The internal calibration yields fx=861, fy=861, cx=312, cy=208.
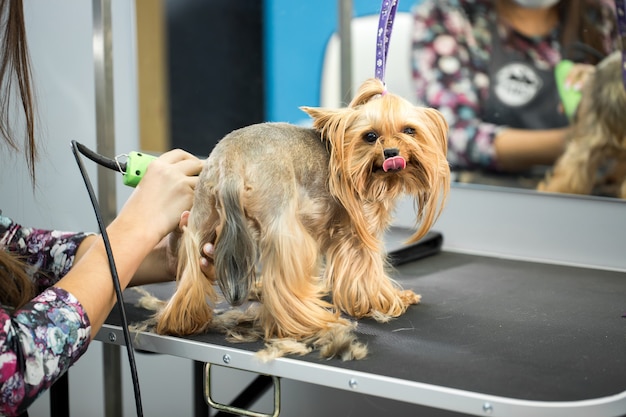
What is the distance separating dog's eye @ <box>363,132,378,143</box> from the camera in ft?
3.33

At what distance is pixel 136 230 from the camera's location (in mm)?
1044

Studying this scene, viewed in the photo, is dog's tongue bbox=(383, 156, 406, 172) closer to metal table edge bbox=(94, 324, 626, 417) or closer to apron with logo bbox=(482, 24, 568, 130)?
metal table edge bbox=(94, 324, 626, 417)

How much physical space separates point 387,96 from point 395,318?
325 mm

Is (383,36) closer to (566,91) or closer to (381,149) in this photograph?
(381,149)

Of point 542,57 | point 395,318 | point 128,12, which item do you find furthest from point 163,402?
point 542,57

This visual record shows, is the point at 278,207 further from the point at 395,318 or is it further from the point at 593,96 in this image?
the point at 593,96

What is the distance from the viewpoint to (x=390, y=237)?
5.42 feet

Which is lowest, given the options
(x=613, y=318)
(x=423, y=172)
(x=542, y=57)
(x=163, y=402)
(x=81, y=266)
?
(x=163, y=402)

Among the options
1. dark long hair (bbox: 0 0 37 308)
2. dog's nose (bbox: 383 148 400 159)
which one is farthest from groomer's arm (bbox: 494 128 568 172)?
dark long hair (bbox: 0 0 37 308)

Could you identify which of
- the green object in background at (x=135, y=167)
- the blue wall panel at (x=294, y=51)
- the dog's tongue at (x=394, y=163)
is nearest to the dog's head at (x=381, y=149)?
the dog's tongue at (x=394, y=163)

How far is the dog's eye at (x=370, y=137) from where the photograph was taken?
1016 mm

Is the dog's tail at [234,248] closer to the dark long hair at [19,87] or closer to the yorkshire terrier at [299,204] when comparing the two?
the yorkshire terrier at [299,204]

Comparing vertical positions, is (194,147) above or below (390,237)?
above

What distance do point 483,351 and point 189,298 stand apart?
14.4 inches
